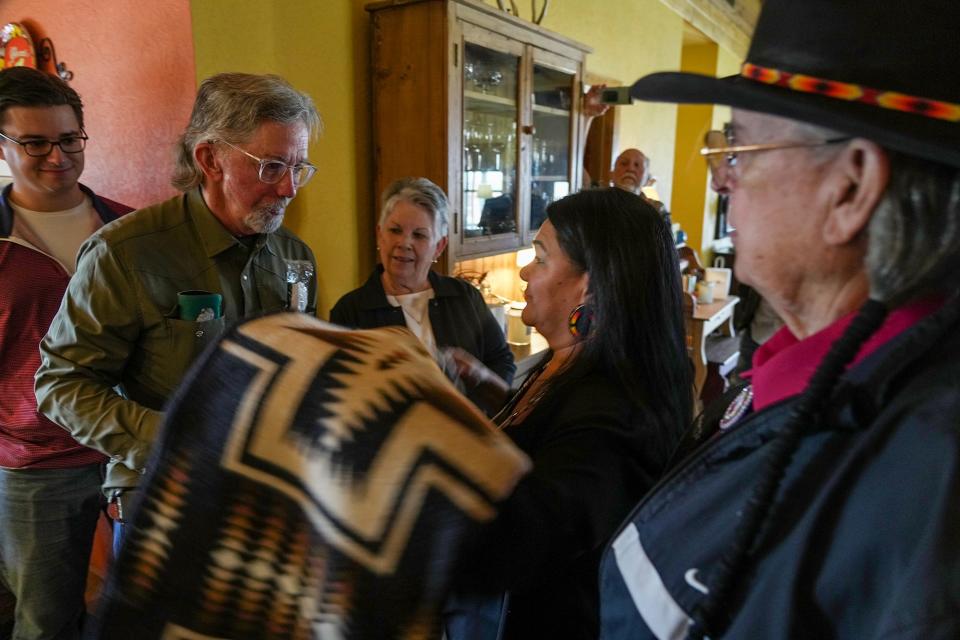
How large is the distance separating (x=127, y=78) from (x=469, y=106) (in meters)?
1.15

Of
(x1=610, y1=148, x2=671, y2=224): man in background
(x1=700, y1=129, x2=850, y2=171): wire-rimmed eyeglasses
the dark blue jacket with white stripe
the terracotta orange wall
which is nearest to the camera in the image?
the dark blue jacket with white stripe

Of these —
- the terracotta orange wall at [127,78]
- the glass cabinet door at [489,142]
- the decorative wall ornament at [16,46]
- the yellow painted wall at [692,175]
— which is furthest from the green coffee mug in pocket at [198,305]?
the yellow painted wall at [692,175]

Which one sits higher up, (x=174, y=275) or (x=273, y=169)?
(x=273, y=169)

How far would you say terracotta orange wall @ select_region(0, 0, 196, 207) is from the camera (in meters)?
1.86

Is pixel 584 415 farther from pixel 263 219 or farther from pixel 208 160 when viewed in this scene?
pixel 208 160

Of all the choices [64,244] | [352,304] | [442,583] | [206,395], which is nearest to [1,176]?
[64,244]

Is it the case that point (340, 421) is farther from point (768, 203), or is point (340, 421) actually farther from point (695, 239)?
point (695, 239)

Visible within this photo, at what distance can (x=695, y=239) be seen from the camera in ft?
21.5

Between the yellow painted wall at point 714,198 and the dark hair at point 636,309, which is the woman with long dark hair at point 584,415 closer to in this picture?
the dark hair at point 636,309

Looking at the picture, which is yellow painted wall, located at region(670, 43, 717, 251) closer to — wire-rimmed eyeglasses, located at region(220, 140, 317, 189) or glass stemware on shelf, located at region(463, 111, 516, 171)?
glass stemware on shelf, located at region(463, 111, 516, 171)

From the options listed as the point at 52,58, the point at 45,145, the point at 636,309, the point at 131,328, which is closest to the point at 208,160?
the point at 131,328

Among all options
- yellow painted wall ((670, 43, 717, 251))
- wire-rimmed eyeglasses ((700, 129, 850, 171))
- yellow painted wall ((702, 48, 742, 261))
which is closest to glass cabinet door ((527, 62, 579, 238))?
wire-rimmed eyeglasses ((700, 129, 850, 171))

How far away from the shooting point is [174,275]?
1312 millimetres

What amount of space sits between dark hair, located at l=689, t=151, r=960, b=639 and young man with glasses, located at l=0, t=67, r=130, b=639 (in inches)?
62.5
